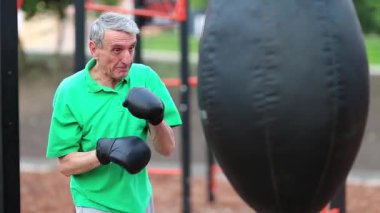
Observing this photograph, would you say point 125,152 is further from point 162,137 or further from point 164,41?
point 164,41

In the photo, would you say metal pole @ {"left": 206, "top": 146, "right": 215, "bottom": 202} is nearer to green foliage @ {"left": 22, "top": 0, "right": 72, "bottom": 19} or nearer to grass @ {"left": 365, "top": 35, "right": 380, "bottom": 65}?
green foliage @ {"left": 22, "top": 0, "right": 72, "bottom": 19}

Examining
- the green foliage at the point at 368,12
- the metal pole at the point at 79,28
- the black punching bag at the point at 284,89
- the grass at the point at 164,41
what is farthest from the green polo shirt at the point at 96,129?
the grass at the point at 164,41

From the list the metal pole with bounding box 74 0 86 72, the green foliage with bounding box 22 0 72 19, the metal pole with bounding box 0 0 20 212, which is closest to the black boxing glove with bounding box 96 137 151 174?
the metal pole with bounding box 0 0 20 212

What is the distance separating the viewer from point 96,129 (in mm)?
3355

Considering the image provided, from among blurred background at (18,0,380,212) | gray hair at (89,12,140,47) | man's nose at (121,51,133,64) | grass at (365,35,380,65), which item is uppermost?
gray hair at (89,12,140,47)

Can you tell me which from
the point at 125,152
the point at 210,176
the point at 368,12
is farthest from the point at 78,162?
the point at 368,12

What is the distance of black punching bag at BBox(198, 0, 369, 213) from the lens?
2.33 metres

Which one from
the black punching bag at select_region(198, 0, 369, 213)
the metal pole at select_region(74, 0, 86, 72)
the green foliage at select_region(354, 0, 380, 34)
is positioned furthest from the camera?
the green foliage at select_region(354, 0, 380, 34)

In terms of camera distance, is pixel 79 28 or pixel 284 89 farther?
pixel 79 28

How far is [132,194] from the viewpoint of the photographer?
339 centimetres

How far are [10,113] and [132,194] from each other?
27.3 inches

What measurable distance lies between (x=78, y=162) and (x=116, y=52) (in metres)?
0.46

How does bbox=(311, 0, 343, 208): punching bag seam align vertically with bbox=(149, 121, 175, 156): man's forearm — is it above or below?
above

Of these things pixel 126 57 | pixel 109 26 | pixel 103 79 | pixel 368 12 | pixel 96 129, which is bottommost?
pixel 368 12
